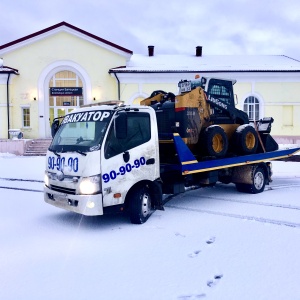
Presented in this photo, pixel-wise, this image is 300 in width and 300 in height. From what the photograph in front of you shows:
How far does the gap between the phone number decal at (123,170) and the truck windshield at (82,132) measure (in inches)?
21.1

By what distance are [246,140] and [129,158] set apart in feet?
13.7

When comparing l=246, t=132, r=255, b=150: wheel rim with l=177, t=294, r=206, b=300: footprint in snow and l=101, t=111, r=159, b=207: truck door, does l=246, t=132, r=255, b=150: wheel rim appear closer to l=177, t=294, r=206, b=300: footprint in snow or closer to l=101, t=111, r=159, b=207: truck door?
l=101, t=111, r=159, b=207: truck door

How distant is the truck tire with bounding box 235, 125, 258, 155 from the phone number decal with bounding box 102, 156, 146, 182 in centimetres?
344

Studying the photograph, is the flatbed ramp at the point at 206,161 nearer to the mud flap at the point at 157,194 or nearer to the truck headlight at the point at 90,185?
the mud flap at the point at 157,194

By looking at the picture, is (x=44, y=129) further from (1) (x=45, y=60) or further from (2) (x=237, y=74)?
(2) (x=237, y=74)

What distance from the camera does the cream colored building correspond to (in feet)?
74.0

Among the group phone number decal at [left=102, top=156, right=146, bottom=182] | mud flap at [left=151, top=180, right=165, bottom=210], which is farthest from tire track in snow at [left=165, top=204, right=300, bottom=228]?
phone number decal at [left=102, top=156, right=146, bottom=182]

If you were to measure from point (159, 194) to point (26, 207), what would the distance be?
344cm

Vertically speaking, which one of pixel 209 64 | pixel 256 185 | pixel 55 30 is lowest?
pixel 256 185

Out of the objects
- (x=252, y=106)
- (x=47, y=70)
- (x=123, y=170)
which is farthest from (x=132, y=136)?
(x=252, y=106)

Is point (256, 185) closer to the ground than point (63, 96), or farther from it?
closer to the ground

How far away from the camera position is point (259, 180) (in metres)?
9.12

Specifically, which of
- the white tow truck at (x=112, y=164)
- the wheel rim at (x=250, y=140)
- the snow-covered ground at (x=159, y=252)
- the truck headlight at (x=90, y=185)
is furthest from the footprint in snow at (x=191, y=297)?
the wheel rim at (x=250, y=140)

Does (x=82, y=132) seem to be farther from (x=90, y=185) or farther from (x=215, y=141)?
(x=215, y=141)
